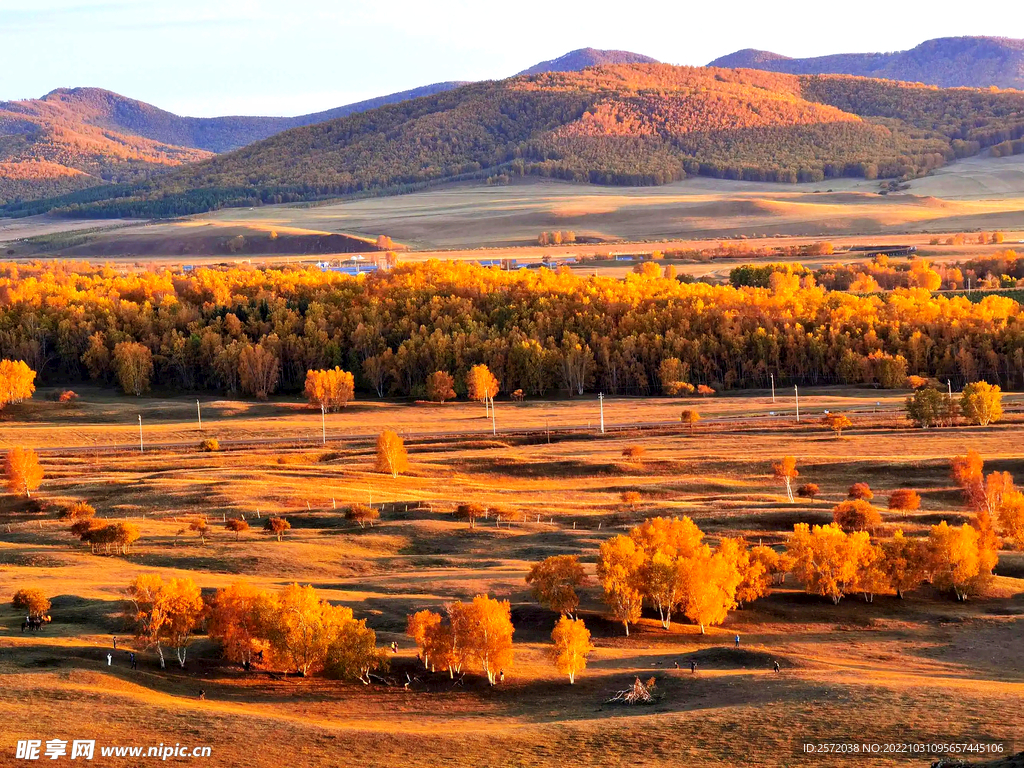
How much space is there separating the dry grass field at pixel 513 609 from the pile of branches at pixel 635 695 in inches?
20.1

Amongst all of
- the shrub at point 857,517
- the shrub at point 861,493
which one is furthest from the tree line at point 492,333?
the shrub at point 857,517

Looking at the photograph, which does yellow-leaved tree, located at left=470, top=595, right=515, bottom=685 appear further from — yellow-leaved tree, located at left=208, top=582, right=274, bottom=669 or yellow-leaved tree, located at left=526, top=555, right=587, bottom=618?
yellow-leaved tree, located at left=208, top=582, right=274, bottom=669

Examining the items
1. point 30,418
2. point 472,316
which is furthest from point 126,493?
point 472,316

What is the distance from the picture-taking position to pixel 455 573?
5384cm

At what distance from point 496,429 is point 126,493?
32.3 meters

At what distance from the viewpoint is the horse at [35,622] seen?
4409 centimetres

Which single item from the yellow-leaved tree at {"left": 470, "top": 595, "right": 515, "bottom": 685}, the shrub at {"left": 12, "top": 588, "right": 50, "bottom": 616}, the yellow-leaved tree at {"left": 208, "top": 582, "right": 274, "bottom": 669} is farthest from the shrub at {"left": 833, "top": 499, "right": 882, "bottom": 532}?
the shrub at {"left": 12, "top": 588, "right": 50, "bottom": 616}

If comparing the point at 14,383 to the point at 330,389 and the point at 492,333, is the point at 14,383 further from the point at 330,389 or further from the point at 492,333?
the point at 492,333

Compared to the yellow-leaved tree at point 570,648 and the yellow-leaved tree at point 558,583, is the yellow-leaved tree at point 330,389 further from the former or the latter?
the yellow-leaved tree at point 570,648

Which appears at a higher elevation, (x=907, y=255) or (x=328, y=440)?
(x=907, y=255)

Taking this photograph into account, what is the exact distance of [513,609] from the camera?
48844 millimetres

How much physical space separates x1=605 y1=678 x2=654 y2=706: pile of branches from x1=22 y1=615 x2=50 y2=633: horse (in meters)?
19.6

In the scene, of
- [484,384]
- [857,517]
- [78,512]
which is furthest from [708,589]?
[484,384]

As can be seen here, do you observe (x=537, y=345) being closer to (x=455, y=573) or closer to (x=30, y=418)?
(x=30, y=418)
